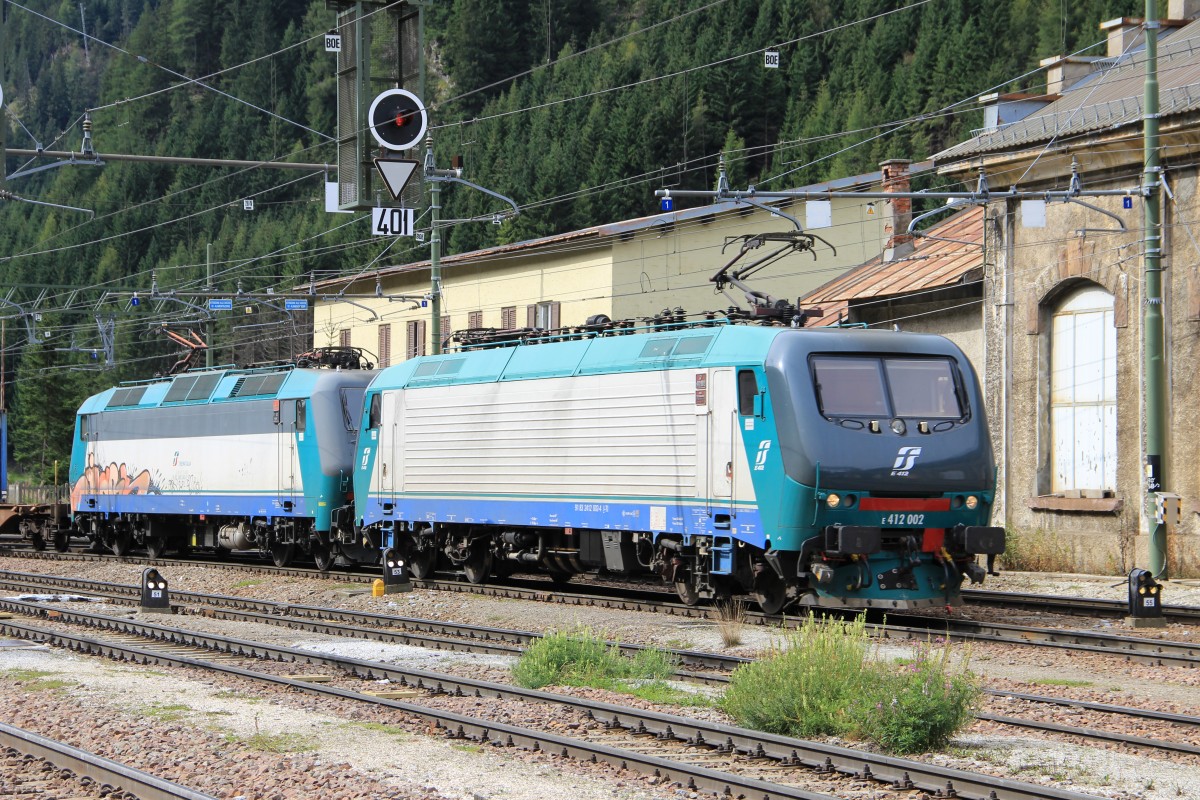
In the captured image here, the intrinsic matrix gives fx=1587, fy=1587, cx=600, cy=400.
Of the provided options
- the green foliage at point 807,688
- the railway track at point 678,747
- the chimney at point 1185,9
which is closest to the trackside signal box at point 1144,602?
the green foliage at point 807,688

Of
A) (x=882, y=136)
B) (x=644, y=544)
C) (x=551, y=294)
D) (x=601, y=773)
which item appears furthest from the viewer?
(x=882, y=136)

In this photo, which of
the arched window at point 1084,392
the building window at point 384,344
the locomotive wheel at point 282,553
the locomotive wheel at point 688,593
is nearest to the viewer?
the locomotive wheel at point 688,593

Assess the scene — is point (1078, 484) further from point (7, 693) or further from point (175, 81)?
point (175, 81)

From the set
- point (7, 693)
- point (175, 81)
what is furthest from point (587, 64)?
point (7, 693)

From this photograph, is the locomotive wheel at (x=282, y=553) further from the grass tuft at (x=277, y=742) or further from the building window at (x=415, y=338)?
the building window at (x=415, y=338)

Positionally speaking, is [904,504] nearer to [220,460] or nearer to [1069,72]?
[1069,72]

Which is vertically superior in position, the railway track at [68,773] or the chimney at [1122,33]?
the chimney at [1122,33]

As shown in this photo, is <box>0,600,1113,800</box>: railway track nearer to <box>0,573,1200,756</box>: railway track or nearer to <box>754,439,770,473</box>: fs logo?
<box>0,573,1200,756</box>: railway track

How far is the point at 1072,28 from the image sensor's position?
80.6m

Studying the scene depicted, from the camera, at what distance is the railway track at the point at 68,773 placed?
8.82 metres

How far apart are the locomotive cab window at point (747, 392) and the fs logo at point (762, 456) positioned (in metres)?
0.38

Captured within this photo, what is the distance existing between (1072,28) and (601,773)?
77.8 m

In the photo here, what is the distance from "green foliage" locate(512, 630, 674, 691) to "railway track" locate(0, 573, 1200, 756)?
14.2 inches

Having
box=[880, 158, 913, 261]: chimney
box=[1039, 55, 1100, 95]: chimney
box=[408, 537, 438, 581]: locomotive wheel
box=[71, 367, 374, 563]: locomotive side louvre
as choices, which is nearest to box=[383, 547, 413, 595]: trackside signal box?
box=[408, 537, 438, 581]: locomotive wheel
